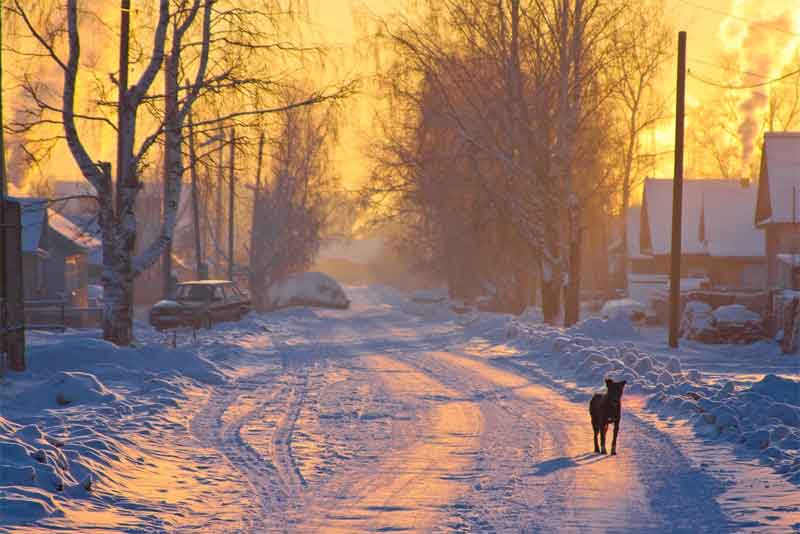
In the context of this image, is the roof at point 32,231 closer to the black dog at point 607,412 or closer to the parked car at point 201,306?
the parked car at point 201,306

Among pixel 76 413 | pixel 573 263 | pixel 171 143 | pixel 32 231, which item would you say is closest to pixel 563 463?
pixel 76 413

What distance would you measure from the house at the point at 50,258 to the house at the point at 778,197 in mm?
28843

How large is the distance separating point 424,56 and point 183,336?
11.4 meters

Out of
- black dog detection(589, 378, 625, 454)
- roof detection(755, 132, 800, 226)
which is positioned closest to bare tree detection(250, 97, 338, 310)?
roof detection(755, 132, 800, 226)

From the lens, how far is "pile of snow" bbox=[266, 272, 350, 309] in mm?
65562

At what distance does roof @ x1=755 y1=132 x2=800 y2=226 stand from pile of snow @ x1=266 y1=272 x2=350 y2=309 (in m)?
29.4

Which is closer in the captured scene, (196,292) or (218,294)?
(196,292)

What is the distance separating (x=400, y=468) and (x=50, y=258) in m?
41.3

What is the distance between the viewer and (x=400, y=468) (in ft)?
34.2

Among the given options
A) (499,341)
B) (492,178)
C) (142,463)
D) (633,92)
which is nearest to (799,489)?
(142,463)

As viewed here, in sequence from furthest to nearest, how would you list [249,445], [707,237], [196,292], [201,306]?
1. [707,237]
2. [196,292]
3. [201,306]
4. [249,445]

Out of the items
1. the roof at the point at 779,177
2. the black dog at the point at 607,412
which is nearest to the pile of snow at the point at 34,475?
the black dog at the point at 607,412

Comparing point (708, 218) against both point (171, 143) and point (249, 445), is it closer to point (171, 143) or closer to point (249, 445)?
point (171, 143)

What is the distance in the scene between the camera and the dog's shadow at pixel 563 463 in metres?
10.3
